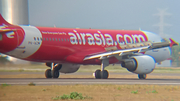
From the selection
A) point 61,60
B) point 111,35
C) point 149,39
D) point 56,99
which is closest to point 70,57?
point 61,60

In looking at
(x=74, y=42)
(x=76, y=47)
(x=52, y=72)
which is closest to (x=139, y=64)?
(x=76, y=47)

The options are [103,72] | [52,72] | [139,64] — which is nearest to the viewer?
[139,64]

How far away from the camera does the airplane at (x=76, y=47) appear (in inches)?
1147

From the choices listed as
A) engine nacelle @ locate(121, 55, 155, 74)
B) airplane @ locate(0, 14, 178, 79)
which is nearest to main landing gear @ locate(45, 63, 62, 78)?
airplane @ locate(0, 14, 178, 79)

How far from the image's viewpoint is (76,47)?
33.1 m

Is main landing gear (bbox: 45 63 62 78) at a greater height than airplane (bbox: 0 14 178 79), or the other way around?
airplane (bbox: 0 14 178 79)

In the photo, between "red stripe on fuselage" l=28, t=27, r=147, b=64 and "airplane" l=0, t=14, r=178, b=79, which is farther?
"red stripe on fuselage" l=28, t=27, r=147, b=64

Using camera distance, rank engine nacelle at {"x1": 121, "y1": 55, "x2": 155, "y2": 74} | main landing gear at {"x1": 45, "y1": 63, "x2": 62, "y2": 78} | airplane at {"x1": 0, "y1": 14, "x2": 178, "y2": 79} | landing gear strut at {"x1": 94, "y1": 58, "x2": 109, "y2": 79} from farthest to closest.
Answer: main landing gear at {"x1": 45, "y1": 63, "x2": 62, "y2": 78}
landing gear strut at {"x1": 94, "y1": 58, "x2": 109, "y2": 79}
engine nacelle at {"x1": 121, "y1": 55, "x2": 155, "y2": 74}
airplane at {"x1": 0, "y1": 14, "x2": 178, "y2": 79}

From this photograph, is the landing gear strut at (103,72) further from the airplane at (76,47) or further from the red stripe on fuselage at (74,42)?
the red stripe on fuselage at (74,42)

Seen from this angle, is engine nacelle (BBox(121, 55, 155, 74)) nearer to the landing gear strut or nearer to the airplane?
the airplane

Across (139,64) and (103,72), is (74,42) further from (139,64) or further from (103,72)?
(139,64)

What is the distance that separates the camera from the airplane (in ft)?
95.6

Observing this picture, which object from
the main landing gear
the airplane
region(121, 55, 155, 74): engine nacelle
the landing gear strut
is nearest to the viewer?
the airplane

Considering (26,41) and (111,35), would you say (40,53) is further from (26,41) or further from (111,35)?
(111,35)
